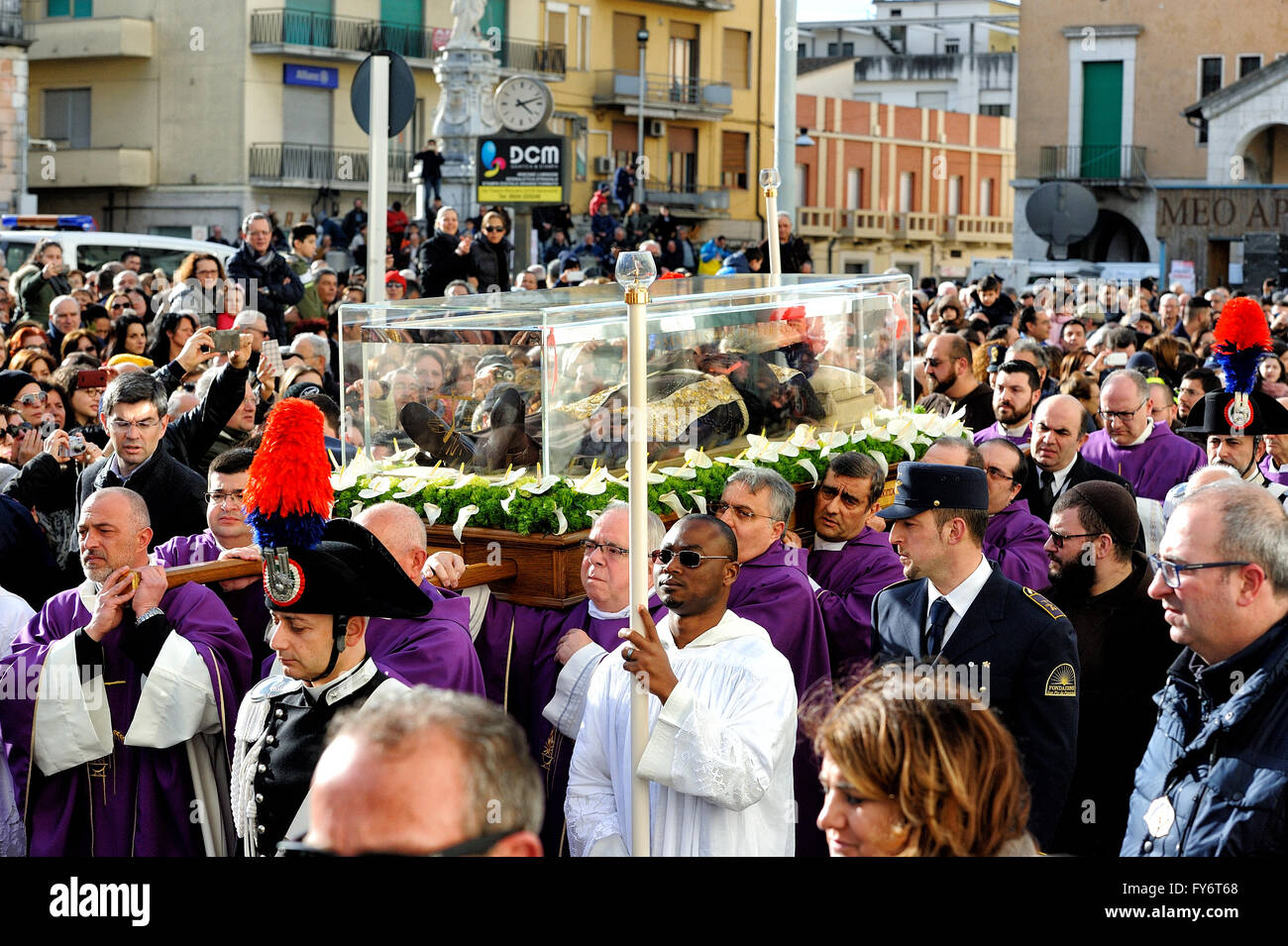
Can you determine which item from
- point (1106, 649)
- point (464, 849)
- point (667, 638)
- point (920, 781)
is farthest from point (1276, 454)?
point (464, 849)

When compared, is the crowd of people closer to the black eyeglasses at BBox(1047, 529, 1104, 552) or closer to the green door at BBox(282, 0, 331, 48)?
the black eyeglasses at BBox(1047, 529, 1104, 552)

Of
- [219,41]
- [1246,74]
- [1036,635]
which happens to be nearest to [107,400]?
[1036,635]

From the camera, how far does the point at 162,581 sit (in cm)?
505

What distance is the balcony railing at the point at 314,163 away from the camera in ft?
108

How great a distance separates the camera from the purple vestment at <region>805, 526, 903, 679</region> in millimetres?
5984

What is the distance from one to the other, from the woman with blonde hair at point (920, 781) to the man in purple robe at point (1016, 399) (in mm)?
5548

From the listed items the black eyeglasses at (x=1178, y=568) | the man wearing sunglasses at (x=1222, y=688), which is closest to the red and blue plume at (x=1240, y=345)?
the man wearing sunglasses at (x=1222, y=688)

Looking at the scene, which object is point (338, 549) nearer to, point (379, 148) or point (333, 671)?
point (333, 671)

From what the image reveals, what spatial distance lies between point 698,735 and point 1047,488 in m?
3.42

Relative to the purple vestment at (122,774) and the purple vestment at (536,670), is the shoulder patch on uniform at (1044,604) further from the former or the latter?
the purple vestment at (122,774)

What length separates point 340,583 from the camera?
12.9 ft

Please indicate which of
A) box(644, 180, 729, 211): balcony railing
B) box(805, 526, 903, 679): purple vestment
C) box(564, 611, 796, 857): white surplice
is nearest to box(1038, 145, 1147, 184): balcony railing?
box(644, 180, 729, 211): balcony railing

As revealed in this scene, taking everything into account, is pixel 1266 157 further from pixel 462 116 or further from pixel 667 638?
pixel 667 638

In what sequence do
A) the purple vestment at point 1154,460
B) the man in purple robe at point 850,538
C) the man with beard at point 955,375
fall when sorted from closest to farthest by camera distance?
the man in purple robe at point 850,538, the purple vestment at point 1154,460, the man with beard at point 955,375
